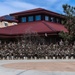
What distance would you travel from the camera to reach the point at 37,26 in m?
36.1

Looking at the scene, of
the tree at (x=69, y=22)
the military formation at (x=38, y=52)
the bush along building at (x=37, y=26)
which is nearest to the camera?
the military formation at (x=38, y=52)

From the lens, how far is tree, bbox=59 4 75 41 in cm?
3002

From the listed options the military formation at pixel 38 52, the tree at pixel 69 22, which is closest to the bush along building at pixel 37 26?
the tree at pixel 69 22

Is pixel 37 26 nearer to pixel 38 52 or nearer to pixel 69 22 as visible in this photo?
pixel 69 22

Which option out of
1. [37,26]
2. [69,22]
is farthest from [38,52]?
[37,26]

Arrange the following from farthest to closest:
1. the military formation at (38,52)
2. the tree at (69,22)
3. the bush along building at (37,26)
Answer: the bush along building at (37,26) → the tree at (69,22) → the military formation at (38,52)

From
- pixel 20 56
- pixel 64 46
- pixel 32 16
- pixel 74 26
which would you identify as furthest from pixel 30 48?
pixel 32 16

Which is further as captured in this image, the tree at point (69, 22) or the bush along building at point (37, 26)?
the bush along building at point (37, 26)

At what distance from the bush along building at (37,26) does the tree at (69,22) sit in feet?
5.71

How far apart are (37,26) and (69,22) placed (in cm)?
633

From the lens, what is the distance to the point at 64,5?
31.3 m

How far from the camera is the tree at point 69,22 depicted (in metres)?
30.0

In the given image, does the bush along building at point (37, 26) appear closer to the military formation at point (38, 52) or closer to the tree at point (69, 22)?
the tree at point (69, 22)

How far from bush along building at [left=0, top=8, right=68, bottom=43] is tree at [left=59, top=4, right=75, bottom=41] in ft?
5.71
